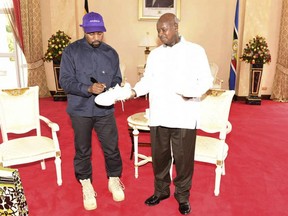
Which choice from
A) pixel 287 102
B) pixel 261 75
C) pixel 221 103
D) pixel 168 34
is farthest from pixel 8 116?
pixel 287 102

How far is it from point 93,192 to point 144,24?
6.08 m

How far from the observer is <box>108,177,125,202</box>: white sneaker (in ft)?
10.2

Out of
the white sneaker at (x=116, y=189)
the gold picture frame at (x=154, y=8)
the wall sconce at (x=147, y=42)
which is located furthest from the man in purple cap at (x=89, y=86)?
the gold picture frame at (x=154, y=8)

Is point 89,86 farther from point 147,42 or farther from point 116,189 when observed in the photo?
point 147,42

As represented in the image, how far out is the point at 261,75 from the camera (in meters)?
7.73

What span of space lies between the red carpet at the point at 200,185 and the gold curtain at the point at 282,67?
10.5ft

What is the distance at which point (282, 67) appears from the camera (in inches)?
320

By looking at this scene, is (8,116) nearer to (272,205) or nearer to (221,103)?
(221,103)

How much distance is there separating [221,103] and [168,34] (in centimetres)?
115

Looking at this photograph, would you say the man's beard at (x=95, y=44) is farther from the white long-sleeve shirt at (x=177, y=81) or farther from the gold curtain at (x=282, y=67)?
the gold curtain at (x=282, y=67)

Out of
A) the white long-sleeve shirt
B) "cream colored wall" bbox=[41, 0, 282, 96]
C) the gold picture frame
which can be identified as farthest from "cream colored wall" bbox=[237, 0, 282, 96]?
the white long-sleeve shirt

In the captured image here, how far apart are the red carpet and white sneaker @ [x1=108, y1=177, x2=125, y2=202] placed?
0.21ft

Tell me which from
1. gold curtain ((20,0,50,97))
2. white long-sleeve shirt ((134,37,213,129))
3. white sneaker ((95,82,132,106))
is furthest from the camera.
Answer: gold curtain ((20,0,50,97))

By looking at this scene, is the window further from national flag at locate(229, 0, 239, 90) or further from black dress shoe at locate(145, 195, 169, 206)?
black dress shoe at locate(145, 195, 169, 206)
